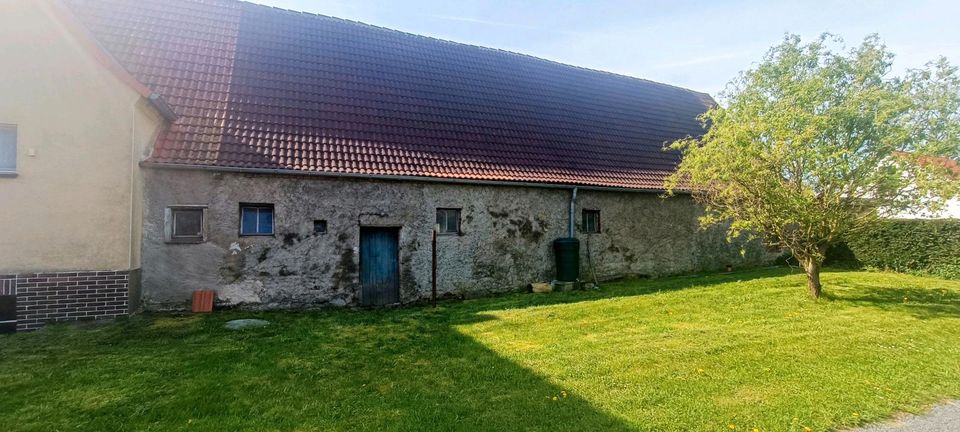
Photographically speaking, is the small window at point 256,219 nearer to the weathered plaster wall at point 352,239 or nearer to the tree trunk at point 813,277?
the weathered plaster wall at point 352,239

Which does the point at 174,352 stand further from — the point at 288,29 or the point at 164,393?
the point at 288,29

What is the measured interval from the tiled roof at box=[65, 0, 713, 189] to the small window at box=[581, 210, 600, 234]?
2.85 ft

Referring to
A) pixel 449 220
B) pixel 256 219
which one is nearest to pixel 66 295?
pixel 256 219

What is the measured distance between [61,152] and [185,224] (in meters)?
2.17

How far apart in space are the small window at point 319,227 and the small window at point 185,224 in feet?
6.63

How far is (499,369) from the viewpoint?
5.64 metres

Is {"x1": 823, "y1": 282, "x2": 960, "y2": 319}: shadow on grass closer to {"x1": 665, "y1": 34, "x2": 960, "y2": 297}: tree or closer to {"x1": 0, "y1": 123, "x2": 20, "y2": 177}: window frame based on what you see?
{"x1": 665, "y1": 34, "x2": 960, "y2": 297}: tree

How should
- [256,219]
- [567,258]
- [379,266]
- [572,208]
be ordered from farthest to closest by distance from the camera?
[572,208], [567,258], [379,266], [256,219]

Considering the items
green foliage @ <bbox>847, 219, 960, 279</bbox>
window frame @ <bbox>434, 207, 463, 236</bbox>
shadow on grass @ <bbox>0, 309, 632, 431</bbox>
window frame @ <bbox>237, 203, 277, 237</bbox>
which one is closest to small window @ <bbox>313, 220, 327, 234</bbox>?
window frame @ <bbox>237, 203, 277, 237</bbox>

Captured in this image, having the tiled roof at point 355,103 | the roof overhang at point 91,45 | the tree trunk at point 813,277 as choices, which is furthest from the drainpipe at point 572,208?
the roof overhang at point 91,45

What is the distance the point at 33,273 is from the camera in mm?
7844

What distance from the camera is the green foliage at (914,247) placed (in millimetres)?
13648

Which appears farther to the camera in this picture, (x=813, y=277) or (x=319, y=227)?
(x=319, y=227)

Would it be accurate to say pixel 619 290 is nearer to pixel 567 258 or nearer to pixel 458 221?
pixel 567 258
